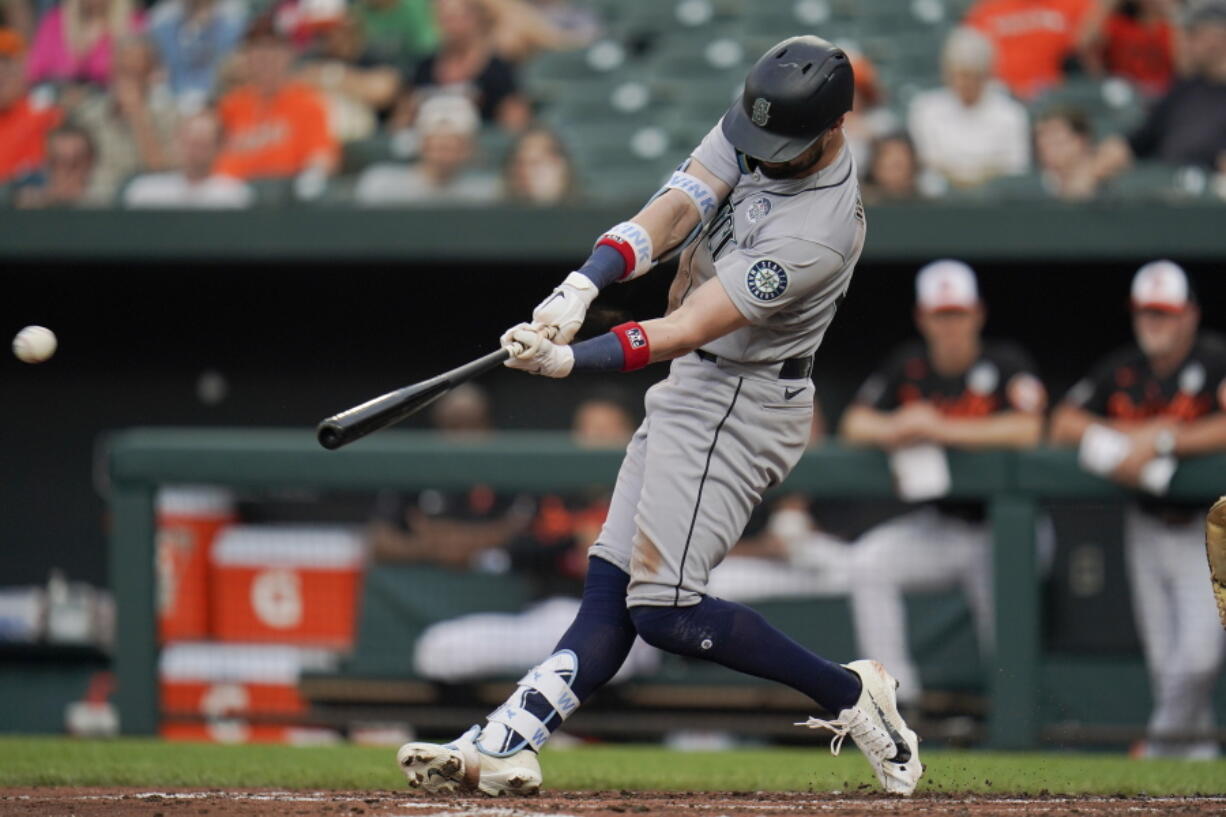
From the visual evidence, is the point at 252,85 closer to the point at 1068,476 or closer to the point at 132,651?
the point at 132,651

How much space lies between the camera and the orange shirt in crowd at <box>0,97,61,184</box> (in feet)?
28.2

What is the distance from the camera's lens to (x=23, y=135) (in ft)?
28.6

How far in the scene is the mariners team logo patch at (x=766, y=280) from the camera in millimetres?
3414

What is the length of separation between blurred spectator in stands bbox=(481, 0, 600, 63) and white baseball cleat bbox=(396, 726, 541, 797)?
17.6ft

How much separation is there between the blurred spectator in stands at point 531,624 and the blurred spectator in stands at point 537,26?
10.7 feet

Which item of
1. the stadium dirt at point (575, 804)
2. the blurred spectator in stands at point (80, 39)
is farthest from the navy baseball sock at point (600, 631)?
the blurred spectator in stands at point (80, 39)

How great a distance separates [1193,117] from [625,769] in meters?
4.26

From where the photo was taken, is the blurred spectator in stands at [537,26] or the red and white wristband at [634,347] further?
the blurred spectator in stands at [537,26]

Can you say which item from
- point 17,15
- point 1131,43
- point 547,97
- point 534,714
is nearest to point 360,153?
point 547,97

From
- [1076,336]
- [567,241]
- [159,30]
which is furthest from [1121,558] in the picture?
[159,30]

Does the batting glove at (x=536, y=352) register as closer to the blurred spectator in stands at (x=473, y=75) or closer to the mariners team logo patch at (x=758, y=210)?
the mariners team logo patch at (x=758, y=210)

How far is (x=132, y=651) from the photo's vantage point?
6.05 metres

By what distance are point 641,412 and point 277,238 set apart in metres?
1.88

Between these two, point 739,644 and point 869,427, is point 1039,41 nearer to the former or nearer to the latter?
point 869,427
